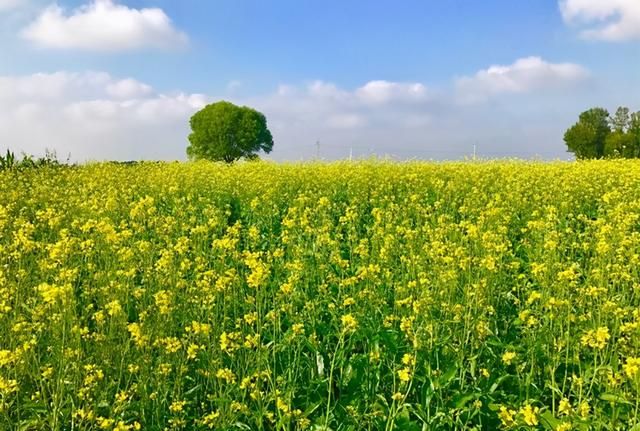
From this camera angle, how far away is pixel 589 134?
6669cm

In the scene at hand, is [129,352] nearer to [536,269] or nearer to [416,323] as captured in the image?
[416,323]

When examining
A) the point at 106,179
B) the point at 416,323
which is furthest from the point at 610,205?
the point at 106,179

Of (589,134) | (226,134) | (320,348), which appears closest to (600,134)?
(589,134)

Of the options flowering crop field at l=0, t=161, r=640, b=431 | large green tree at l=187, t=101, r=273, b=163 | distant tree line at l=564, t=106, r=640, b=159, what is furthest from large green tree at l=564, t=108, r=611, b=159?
flowering crop field at l=0, t=161, r=640, b=431

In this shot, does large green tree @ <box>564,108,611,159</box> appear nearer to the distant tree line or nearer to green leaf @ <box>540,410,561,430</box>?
the distant tree line

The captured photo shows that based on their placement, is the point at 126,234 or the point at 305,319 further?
the point at 126,234

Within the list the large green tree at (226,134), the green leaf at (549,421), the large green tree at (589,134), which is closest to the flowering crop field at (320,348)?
the green leaf at (549,421)

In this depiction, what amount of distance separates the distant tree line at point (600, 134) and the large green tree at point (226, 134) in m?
29.7

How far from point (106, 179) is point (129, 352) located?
10.5 metres

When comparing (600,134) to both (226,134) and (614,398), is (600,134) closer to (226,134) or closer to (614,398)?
(226,134)

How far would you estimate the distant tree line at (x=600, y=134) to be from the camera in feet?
192

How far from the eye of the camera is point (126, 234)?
212 inches

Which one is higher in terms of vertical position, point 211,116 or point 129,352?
point 211,116

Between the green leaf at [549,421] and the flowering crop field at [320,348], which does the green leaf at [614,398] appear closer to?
the flowering crop field at [320,348]
